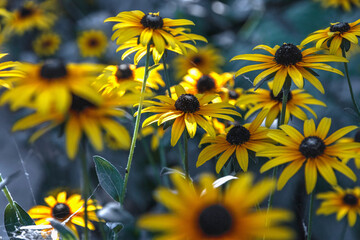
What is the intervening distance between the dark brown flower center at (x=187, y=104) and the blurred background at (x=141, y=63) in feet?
0.78

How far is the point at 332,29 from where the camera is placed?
0.85 meters

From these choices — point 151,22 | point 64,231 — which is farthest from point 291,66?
point 64,231

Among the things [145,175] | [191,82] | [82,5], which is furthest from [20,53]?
[191,82]

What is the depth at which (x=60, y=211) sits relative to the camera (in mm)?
817

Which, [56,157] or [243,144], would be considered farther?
[56,157]

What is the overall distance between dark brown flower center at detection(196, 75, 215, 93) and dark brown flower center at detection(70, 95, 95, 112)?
607 mm

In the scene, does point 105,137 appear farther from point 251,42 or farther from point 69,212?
point 251,42

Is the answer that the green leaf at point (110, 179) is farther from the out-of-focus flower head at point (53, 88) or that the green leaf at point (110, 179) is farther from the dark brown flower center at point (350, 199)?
the dark brown flower center at point (350, 199)

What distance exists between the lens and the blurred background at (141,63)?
57.0 inches

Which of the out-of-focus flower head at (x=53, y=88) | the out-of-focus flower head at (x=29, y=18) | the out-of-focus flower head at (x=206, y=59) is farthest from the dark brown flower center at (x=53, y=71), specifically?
the out-of-focus flower head at (x=29, y=18)

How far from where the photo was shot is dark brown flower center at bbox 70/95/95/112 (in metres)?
0.52

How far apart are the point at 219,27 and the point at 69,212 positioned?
6.04 feet

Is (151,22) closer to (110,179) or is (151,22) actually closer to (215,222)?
(110,179)

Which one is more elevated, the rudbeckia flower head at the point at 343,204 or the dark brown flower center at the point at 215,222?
the rudbeckia flower head at the point at 343,204
